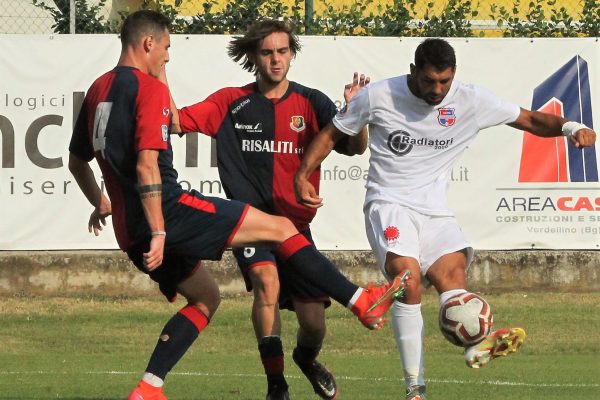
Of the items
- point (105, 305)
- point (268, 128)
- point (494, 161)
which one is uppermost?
point (268, 128)

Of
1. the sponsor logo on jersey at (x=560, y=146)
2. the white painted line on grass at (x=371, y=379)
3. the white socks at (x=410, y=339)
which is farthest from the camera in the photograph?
the sponsor logo on jersey at (x=560, y=146)

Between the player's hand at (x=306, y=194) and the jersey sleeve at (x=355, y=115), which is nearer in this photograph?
the player's hand at (x=306, y=194)

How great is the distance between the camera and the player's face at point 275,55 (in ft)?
31.4

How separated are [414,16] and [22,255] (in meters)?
5.06

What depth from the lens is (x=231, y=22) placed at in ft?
50.0

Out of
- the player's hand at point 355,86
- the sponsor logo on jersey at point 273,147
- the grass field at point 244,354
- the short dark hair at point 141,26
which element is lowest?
the grass field at point 244,354

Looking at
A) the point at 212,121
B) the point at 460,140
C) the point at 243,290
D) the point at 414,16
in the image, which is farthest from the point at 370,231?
the point at 414,16

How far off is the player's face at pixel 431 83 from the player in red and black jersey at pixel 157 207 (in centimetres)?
129

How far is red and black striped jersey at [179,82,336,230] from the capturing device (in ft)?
31.6

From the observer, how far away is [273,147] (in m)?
9.66

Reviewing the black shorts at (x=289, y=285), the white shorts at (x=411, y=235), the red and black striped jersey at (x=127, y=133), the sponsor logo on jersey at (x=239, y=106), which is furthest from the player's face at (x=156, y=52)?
the white shorts at (x=411, y=235)

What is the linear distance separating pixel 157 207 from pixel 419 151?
198cm

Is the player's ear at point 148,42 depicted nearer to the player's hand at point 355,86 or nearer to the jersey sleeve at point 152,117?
the jersey sleeve at point 152,117

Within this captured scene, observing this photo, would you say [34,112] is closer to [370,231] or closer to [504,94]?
[504,94]
